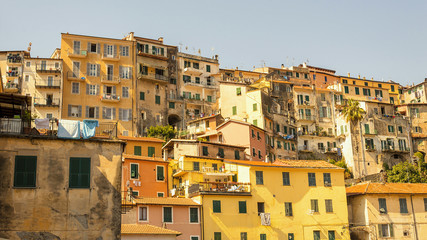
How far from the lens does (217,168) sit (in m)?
57.9

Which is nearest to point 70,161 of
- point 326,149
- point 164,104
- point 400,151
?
point 164,104

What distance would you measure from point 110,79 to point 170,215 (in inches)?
1640

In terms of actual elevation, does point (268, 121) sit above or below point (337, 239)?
above

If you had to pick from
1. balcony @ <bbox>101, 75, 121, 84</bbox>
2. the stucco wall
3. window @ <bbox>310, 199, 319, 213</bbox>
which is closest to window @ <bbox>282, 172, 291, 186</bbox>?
window @ <bbox>310, 199, 319, 213</bbox>

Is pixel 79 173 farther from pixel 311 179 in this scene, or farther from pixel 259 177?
pixel 311 179

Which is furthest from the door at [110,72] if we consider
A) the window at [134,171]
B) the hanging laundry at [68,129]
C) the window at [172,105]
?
the hanging laundry at [68,129]

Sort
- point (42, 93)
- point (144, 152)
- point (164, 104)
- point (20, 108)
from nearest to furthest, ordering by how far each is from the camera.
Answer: point (20, 108)
point (144, 152)
point (42, 93)
point (164, 104)

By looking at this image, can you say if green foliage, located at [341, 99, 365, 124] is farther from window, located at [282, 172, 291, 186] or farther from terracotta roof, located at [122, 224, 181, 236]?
terracotta roof, located at [122, 224, 181, 236]

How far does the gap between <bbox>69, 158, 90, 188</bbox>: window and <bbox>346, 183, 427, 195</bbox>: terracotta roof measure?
33.7 m

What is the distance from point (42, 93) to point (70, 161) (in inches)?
2081

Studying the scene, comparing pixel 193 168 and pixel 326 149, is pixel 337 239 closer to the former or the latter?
pixel 193 168

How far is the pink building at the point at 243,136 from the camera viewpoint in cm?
7100

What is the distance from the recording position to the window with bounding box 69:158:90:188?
28.8 m

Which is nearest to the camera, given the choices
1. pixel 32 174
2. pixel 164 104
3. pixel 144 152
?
pixel 32 174
